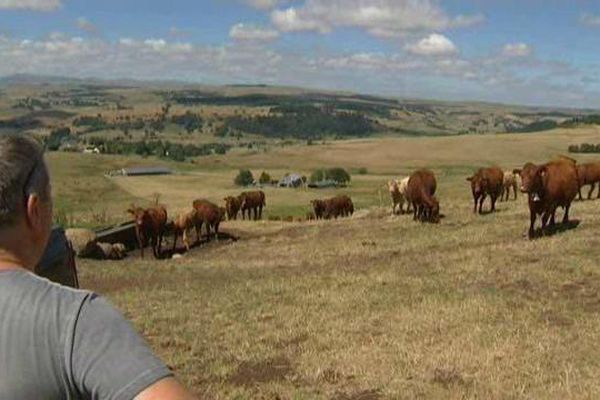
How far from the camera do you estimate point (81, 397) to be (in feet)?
7.93

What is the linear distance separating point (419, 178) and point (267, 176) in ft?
278

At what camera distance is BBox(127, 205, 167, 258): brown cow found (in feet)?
101

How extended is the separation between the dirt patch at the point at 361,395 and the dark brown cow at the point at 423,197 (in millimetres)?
19652

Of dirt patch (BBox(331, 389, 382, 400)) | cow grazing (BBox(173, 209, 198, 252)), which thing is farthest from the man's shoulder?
cow grazing (BBox(173, 209, 198, 252))

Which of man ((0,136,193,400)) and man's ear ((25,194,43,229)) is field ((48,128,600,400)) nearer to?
man's ear ((25,194,43,229))

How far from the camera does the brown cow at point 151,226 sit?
30781 mm

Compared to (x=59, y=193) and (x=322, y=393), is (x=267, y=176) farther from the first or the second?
(x=322, y=393)

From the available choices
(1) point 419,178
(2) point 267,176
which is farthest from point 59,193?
(1) point 419,178

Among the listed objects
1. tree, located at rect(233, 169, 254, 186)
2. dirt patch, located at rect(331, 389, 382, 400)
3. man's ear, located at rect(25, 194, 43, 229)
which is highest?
man's ear, located at rect(25, 194, 43, 229)

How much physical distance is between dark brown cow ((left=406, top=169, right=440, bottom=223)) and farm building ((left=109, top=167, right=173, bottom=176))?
311 ft

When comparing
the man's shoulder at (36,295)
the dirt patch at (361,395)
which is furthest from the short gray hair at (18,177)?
the dirt patch at (361,395)

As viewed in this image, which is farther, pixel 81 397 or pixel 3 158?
pixel 3 158

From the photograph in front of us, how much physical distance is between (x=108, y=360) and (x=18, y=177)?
0.80 m

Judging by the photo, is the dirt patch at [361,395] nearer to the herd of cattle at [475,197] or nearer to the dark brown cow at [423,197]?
the herd of cattle at [475,197]
